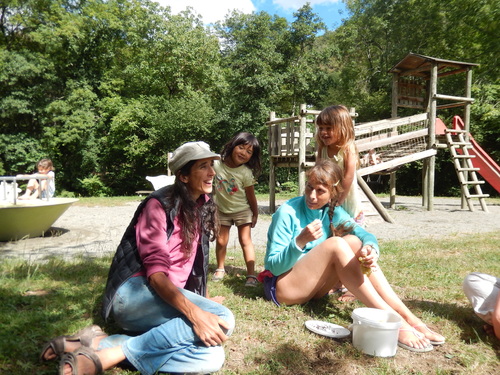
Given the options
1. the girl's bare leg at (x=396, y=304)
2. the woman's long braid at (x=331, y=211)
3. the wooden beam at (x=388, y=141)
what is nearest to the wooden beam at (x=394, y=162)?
the wooden beam at (x=388, y=141)

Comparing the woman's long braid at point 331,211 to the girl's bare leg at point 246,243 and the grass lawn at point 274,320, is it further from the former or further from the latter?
the girl's bare leg at point 246,243

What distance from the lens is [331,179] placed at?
9.16 ft

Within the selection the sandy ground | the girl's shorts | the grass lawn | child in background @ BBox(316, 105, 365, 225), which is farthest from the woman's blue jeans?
the sandy ground

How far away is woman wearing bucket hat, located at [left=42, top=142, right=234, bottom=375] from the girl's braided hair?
76 centimetres

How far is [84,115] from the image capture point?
2219cm

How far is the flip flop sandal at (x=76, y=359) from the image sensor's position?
1.82 m

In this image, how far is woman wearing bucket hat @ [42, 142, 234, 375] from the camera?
6.60ft

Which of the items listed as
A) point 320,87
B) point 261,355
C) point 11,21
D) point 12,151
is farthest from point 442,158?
point 11,21

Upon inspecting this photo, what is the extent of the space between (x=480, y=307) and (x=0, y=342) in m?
3.01

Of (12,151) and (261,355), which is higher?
(12,151)

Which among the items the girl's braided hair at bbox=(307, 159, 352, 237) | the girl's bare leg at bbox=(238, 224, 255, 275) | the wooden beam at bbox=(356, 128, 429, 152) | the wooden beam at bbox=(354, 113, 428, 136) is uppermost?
the wooden beam at bbox=(354, 113, 428, 136)

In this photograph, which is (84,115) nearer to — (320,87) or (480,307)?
(320,87)

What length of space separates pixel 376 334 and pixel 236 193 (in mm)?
2232

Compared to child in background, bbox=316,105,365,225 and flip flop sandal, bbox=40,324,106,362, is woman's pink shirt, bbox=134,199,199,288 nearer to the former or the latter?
flip flop sandal, bbox=40,324,106,362
